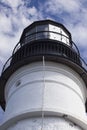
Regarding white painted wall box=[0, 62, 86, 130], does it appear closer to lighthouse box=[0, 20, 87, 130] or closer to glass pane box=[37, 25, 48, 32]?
lighthouse box=[0, 20, 87, 130]

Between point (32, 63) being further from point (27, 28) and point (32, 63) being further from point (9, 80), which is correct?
point (27, 28)

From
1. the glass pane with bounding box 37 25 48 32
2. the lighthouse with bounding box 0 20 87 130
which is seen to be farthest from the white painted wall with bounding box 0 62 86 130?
the glass pane with bounding box 37 25 48 32

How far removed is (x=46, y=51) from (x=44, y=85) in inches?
79.2

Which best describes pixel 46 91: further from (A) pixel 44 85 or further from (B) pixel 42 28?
(B) pixel 42 28

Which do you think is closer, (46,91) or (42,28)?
(46,91)

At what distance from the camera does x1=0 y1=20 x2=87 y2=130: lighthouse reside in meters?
12.6

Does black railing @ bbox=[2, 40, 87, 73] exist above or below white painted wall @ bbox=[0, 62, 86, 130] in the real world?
above

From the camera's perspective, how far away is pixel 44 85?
44.0 ft

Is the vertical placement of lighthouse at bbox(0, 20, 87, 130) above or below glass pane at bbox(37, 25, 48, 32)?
below

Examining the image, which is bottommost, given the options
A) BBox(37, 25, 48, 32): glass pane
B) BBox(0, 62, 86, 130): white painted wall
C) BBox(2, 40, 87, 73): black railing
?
BBox(0, 62, 86, 130): white painted wall

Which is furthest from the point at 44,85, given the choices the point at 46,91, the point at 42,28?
the point at 42,28

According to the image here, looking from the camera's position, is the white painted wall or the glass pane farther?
the glass pane

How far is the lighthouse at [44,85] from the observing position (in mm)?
12586

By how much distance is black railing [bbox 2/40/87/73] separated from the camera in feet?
49.0
